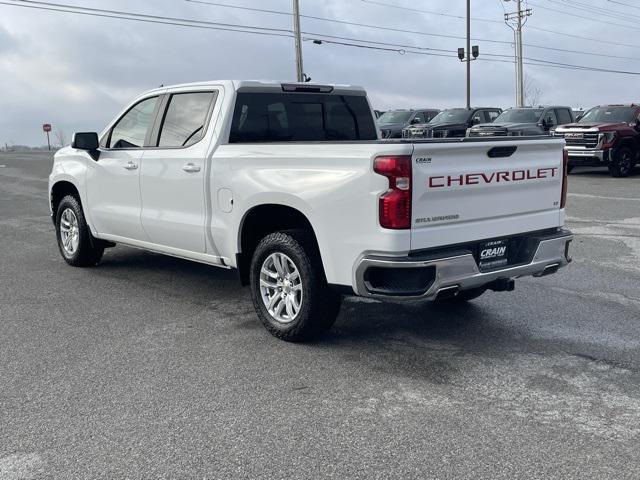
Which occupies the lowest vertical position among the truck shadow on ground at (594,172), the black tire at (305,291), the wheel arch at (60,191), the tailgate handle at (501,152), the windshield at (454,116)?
the truck shadow on ground at (594,172)

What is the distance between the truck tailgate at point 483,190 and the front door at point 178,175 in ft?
6.93

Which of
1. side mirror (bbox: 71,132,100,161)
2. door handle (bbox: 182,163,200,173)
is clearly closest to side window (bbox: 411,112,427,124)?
side mirror (bbox: 71,132,100,161)

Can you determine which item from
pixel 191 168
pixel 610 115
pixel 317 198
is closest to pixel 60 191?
pixel 191 168

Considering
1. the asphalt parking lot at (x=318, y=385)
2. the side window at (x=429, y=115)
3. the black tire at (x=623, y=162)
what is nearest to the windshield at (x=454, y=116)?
the side window at (x=429, y=115)

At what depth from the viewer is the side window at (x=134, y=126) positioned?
22.3 ft

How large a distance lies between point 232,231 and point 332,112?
1.70 metres

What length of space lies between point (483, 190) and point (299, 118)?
2.14 m

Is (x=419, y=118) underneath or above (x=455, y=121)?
above

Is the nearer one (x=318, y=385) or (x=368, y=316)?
(x=318, y=385)

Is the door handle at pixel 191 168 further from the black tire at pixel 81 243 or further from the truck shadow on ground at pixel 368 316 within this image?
the black tire at pixel 81 243

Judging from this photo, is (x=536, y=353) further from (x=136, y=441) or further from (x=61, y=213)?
(x=61, y=213)

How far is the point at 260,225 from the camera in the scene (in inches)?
225

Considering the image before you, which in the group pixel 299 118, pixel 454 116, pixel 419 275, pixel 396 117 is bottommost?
pixel 419 275

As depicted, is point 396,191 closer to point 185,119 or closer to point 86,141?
point 185,119
